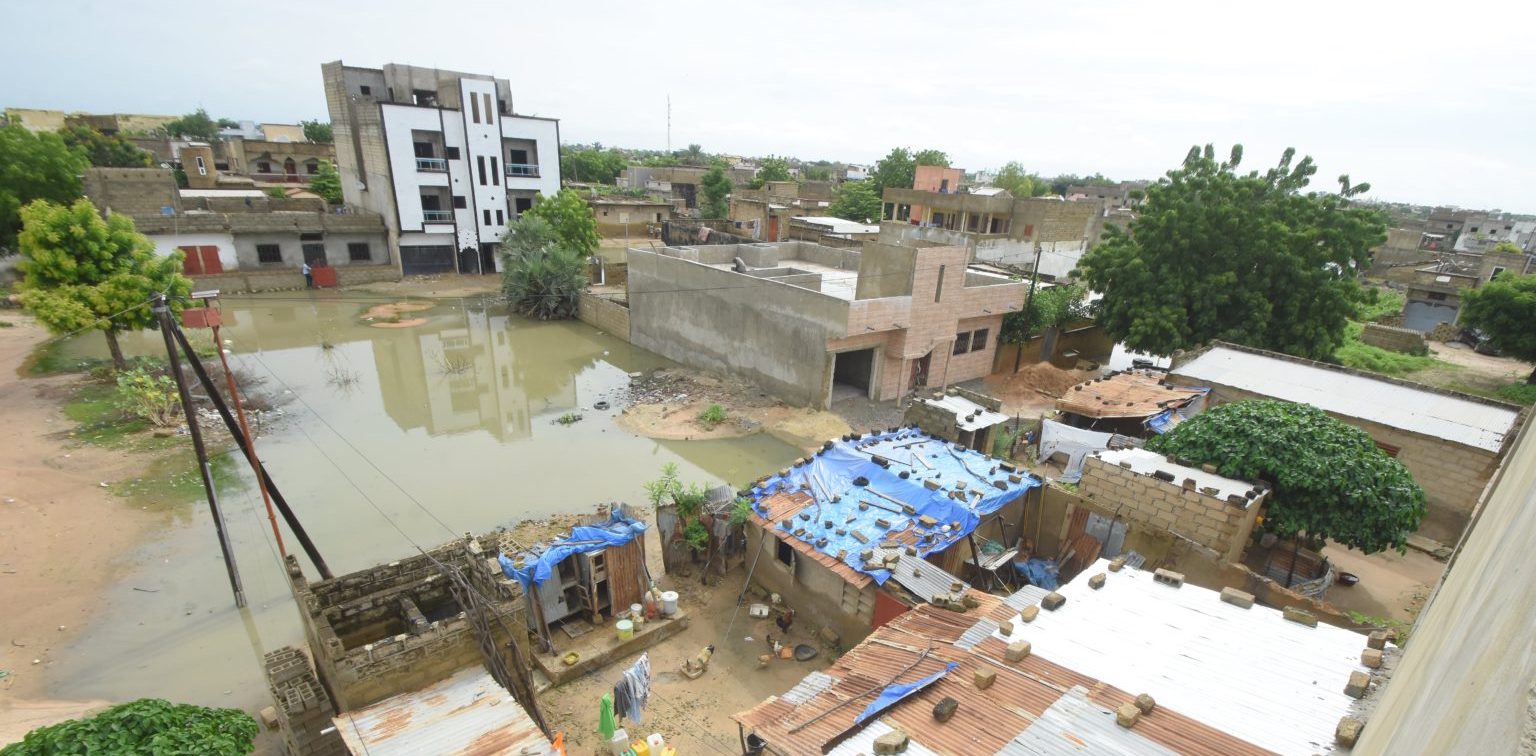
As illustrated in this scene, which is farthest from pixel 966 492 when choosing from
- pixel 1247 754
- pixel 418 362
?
pixel 418 362

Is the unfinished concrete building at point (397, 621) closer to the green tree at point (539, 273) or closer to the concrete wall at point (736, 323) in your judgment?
the concrete wall at point (736, 323)

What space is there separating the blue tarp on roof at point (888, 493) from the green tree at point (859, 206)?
142 feet

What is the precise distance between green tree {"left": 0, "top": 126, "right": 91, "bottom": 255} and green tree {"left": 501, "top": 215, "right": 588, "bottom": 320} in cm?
1965

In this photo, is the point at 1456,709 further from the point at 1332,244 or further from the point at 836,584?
the point at 1332,244

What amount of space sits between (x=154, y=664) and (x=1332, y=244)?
2985 centimetres

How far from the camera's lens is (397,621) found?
9891 millimetres

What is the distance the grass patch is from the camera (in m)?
Answer: 25.4

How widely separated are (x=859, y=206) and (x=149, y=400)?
45987mm

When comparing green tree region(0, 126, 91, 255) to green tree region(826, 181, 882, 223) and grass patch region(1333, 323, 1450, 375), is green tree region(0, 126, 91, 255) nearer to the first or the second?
green tree region(826, 181, 882, 223)

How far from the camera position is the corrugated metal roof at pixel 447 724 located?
25.3 feet

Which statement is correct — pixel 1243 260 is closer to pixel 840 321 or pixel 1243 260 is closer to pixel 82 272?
pixel 840 321

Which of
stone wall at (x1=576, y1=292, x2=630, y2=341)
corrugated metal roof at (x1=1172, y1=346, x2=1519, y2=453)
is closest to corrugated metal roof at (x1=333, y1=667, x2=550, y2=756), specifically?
corrugated metal roof at (x1=1172, y1=346, x2=1519, y2=453)

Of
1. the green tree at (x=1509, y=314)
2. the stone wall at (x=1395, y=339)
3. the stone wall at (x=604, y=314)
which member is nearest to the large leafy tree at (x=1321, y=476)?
the green tree at (x=1509, y=314)

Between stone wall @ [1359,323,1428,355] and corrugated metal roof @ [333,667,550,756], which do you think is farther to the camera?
stone wall @ [1359,323,1428,355]
